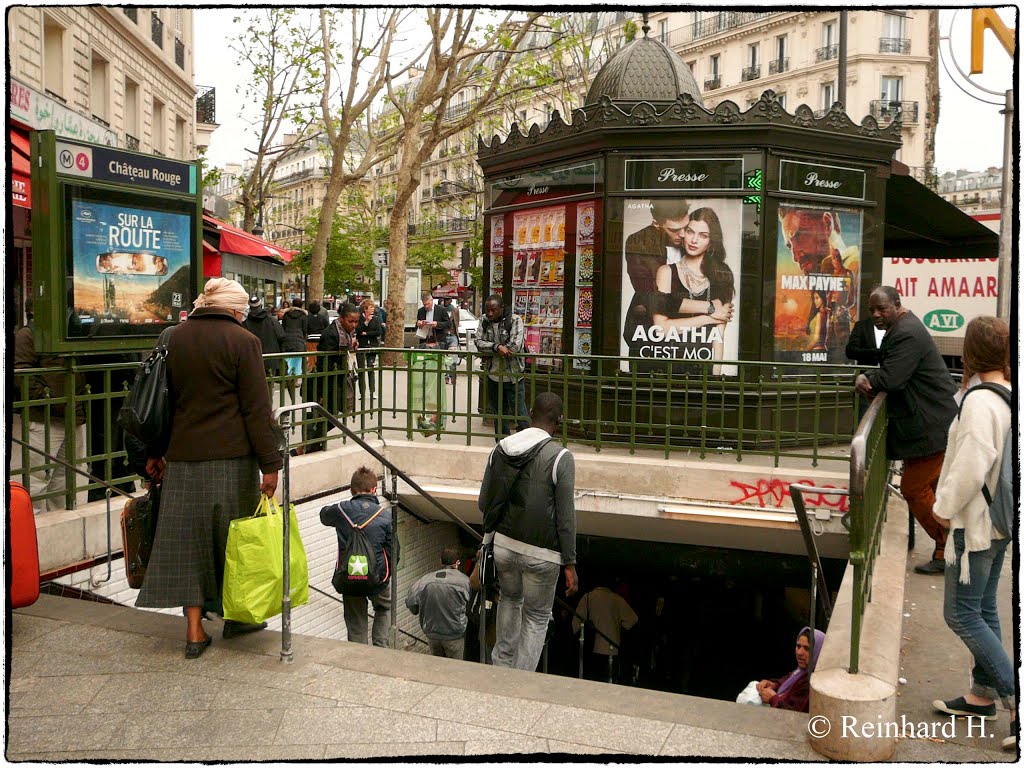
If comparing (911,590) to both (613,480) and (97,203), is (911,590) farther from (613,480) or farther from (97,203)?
(97,203)

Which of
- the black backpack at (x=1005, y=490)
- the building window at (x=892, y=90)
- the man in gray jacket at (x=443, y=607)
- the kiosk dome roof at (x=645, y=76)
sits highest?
the building window at (x=892, y=90)

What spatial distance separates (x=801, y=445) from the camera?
9977mm

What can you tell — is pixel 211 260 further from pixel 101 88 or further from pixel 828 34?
pixel 828 34

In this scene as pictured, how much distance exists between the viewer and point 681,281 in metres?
10.0

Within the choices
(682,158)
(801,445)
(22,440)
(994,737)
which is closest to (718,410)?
(801,445)

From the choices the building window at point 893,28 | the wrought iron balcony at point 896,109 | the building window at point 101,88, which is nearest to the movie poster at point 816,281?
the building window at point 101,88

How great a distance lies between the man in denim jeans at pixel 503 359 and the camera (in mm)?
9898

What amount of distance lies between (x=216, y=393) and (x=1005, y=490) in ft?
12.1

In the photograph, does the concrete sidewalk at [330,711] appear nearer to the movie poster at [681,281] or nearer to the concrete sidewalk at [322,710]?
the concrete sidewalk at [322,710]

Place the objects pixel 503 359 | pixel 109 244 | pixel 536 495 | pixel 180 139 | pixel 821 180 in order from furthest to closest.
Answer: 1. pixel 180 139
2. pixel 821 180
3. pixel 503 359
4. pixel 109 244
5. pixel 536 495

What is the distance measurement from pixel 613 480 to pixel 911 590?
351cm

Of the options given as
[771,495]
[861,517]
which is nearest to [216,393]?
[861,517]

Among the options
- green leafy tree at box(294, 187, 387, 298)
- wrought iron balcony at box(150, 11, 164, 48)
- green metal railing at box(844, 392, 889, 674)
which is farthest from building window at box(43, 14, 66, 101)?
green leafy tree at box(294, 187, 387, 298)

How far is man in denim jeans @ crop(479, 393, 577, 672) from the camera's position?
5691 mm
